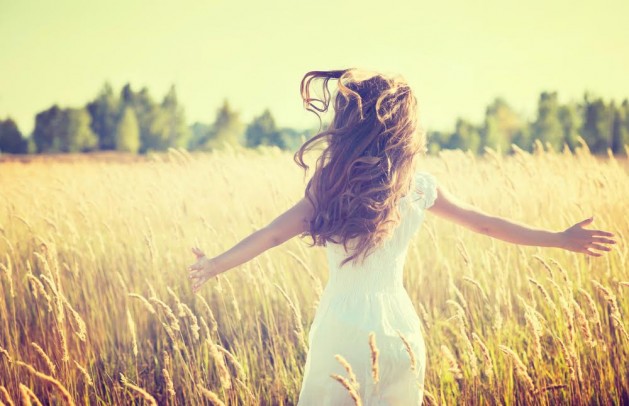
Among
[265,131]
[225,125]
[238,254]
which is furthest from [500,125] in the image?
[238,254]

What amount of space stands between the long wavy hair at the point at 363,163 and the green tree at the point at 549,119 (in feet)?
91.5

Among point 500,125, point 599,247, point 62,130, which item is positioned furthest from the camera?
point 500,125

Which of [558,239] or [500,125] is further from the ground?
[500,125]

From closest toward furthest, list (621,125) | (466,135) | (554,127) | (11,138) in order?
1. (11,138)
2. (621,125)
3. (554,127)
4. (466,135)

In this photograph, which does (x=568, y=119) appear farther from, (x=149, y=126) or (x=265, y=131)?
(x=149, y=126)

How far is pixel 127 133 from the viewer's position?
30.5m

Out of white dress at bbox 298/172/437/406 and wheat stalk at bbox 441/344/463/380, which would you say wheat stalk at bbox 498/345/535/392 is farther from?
white dress at bbox 298/172/437/406

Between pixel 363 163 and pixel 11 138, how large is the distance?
2624 cm

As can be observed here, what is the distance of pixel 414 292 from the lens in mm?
3102

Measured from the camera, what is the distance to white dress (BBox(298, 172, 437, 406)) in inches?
65.4

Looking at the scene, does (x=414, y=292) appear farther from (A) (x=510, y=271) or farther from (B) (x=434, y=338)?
(A) (x=510, y=271)

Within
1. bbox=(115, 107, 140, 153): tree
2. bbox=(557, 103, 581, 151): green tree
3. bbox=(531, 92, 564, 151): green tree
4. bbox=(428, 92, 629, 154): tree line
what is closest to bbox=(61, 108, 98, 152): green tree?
bbox=(115, 107, 140, 153): tree

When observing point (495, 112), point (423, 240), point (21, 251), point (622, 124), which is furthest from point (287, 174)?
point (495, 112)

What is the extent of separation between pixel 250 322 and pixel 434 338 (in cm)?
109
